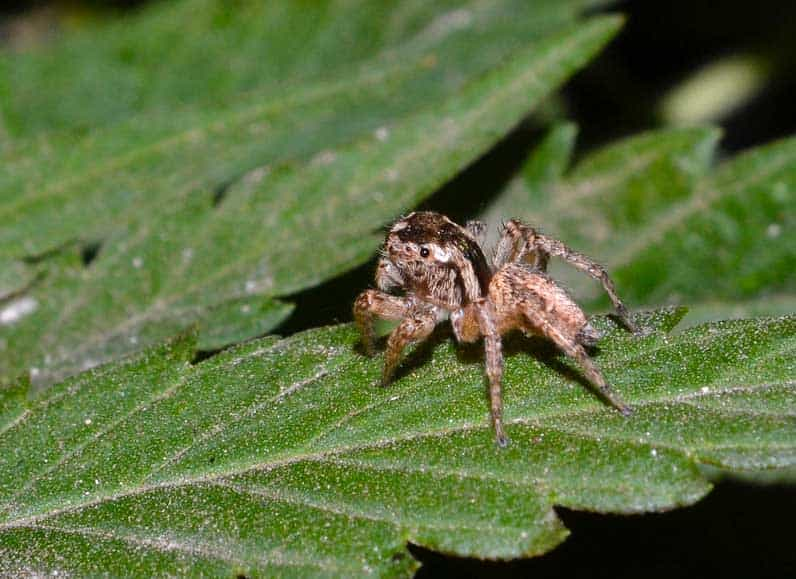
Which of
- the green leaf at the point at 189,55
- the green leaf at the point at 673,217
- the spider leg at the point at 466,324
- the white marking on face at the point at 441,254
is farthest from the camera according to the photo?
the green leaf at the point at 189,55

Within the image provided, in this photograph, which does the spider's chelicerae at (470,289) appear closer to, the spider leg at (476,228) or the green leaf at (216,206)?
the spider leg at (476,228)

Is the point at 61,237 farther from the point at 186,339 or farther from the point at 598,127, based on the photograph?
the point at 598,127

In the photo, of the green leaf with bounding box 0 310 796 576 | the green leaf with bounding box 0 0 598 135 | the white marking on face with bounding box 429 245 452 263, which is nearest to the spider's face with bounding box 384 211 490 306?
the white marking on face with bounding box 429 245 452 263

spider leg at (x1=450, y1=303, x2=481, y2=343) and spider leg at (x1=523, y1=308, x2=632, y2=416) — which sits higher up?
spider leg at (x1=523, y1=308, x2=632, y2=416)

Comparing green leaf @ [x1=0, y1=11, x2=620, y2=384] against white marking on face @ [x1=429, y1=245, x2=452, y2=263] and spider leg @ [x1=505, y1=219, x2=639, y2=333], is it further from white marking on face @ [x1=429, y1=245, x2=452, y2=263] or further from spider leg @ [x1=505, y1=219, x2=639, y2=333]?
spider leg @ [x1=505, y1=219, x2=639, y2=333]

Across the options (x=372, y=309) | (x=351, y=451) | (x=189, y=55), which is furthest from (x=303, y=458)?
(x=189, y=55)

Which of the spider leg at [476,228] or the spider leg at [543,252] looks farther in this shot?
the spider leg at [476,228]

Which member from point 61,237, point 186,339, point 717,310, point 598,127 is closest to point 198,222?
point 61,237

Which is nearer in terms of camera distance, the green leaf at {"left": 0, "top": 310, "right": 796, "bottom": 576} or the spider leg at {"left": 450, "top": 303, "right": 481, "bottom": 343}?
the green leaf at {"left": 0, "top": 310, "right": 796, "bottom": 576}

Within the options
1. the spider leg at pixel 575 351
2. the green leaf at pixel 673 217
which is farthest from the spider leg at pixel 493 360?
the green leaf at pixel 673 217
